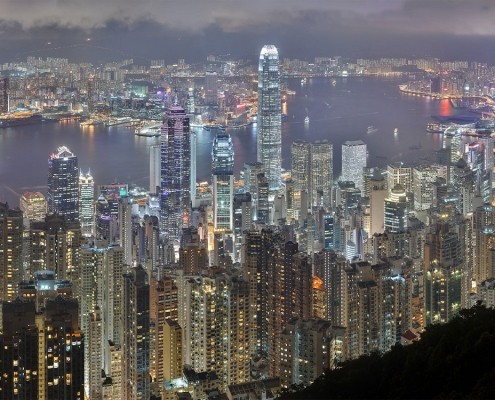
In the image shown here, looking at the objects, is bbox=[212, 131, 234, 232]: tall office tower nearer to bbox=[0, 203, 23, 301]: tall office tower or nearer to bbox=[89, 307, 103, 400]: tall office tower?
bbox=[0, 203, 23, 301]: tall office tower

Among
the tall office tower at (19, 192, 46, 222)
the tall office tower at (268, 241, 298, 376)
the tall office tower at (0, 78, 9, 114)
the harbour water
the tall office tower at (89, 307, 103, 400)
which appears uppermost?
the tall office tower at (0, 78, 9, 114)

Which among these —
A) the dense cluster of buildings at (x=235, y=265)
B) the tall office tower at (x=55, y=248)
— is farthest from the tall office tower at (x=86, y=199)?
the tall office tower at (x=55, y=248)

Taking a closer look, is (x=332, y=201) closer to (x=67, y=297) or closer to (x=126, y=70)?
(x=126, y=70)

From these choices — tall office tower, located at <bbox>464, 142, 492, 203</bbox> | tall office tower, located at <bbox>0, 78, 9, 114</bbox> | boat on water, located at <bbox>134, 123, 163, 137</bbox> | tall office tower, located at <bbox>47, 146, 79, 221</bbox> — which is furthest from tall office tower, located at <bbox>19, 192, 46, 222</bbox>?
tall office tower, located at <bbox>464, 142, 492, 203</bbox>

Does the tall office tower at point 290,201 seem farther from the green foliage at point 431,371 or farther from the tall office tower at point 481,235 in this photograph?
the green foliage at point 431,371

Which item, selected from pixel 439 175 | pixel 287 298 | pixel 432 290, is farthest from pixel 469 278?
pixel 439 175

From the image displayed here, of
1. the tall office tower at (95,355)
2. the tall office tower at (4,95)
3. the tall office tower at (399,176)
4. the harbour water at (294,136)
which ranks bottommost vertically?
the tall office tower at (95,355)

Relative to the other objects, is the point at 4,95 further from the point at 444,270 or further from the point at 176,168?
the point at 444,270
